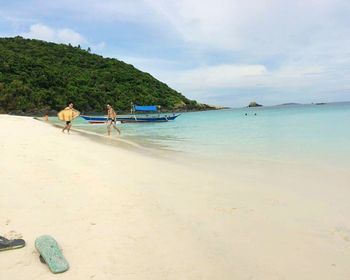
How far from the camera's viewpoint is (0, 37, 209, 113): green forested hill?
62656 millimetres

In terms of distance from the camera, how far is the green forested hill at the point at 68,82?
206 feet

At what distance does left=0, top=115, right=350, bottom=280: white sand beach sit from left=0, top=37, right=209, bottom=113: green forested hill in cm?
5495

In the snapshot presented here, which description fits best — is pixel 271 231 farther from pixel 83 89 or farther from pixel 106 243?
pixel 83 89

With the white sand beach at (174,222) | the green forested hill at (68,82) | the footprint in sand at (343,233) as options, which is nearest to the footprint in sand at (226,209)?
the white sand beach at (174,222)

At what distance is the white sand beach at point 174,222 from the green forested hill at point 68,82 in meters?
55.0

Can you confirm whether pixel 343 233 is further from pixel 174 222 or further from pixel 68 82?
pixel 68 82

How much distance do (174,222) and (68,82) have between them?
249ft

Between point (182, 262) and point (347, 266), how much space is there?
1.68 meters

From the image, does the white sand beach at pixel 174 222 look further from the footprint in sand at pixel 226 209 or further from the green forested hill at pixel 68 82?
the green forested hill at pixel 68 82

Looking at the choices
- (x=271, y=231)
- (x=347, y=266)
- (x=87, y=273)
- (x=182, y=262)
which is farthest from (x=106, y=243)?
(x=347, y=266)

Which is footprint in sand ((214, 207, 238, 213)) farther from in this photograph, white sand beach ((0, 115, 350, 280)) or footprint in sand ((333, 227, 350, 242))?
footprint in sand ((333, 227, 350, 242))

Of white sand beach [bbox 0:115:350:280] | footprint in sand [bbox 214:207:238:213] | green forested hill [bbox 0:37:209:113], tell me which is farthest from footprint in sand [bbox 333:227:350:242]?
green forested hill [bbox 0:37:209:113]

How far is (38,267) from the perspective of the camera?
132 inches

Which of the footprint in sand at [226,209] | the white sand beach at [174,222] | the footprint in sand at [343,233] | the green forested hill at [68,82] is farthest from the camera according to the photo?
the green forested hill at [68,82]
